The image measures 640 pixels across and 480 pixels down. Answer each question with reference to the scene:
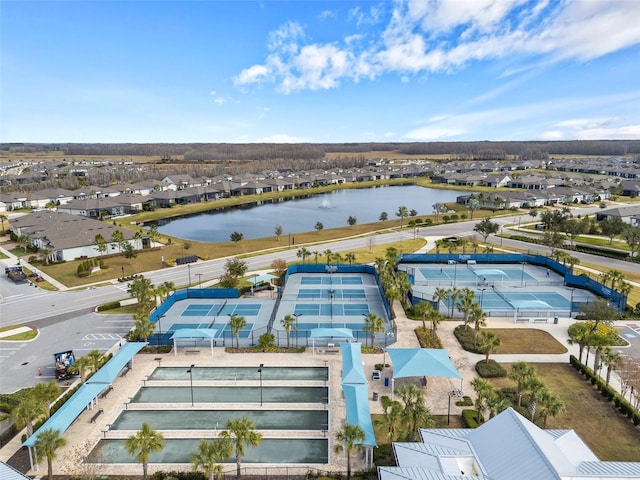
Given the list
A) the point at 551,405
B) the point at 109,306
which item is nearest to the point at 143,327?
the point at 109,306

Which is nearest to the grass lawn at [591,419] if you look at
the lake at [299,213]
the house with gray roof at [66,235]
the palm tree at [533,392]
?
the palm tree at [533,392]

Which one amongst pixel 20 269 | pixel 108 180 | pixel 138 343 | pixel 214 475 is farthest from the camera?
pixel 108 180

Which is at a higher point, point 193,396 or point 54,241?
point 54,241

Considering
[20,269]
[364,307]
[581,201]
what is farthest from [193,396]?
[581,201]

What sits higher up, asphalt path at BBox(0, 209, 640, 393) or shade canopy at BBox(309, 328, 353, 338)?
shade canopy at BBox(309, 328, 353, 338)

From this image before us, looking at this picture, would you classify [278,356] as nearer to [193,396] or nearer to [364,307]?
[193,396]

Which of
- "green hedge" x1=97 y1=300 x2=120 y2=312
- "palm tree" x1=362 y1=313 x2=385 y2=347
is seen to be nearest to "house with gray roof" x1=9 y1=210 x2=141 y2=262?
"green hedge" x1=97 y1=300 x2=120 y2=312

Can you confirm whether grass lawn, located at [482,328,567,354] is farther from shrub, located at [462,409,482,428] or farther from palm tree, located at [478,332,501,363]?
shrub, located at [462,409,482,428]
